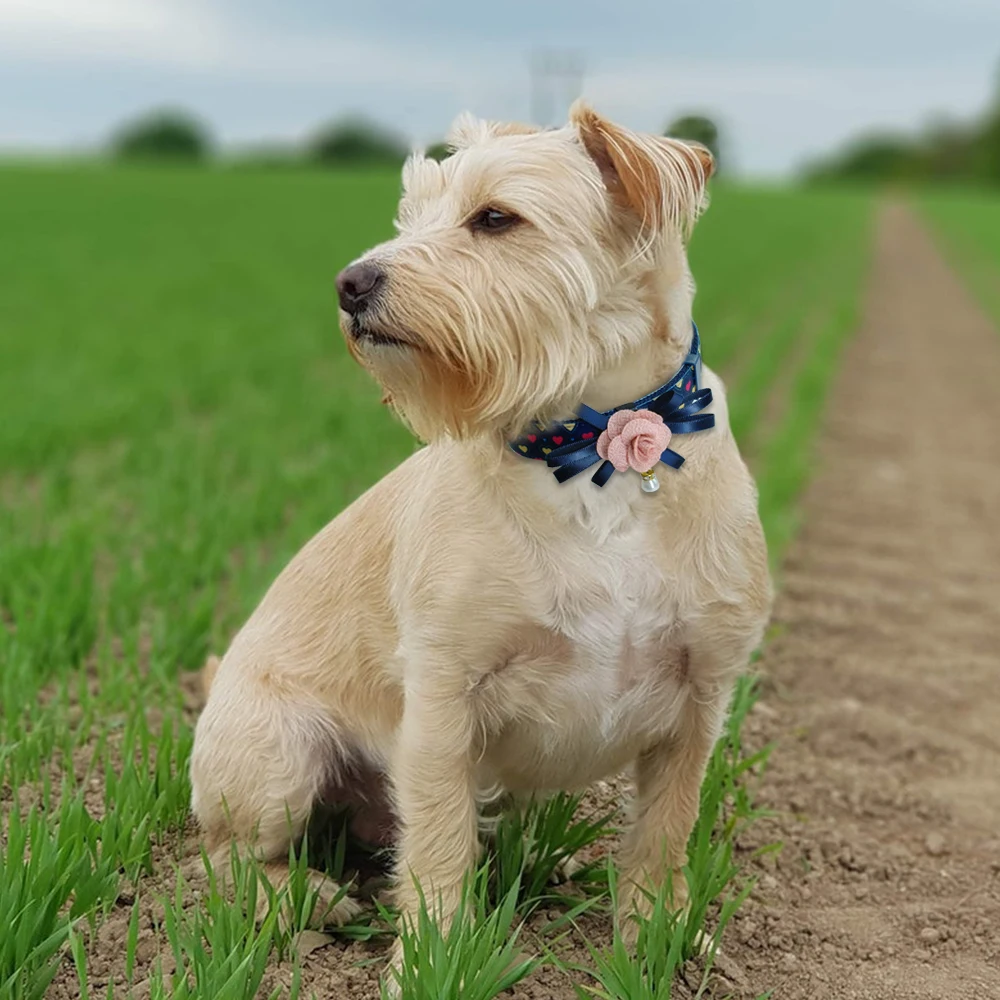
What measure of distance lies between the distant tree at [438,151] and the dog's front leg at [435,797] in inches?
45.8

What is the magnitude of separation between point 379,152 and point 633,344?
98.0m

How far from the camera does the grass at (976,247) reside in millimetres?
21848

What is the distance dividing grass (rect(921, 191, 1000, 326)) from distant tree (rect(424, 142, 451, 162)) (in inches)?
631

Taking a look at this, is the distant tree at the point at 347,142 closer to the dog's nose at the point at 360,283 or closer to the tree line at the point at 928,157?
the tree line at the point at 928,157

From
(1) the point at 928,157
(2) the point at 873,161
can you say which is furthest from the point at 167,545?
(2) the point at 873,161

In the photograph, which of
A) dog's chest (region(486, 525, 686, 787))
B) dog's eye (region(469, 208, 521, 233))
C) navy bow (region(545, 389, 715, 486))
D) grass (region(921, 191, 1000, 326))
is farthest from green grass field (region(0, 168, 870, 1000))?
grass (region(921, 191, 1000, 326))

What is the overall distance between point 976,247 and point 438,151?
32908 mm

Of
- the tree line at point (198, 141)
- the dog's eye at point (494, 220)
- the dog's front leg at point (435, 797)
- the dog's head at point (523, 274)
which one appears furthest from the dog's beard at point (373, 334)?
the tree line at point (198, 141)

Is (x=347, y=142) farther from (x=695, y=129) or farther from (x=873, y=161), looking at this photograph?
(x=695, y=129)

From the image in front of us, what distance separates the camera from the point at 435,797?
8.71ft

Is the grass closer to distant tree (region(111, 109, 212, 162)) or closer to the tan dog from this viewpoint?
the tan dog

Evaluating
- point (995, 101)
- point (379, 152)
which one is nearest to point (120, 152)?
point (379, 152)

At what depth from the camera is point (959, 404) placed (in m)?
11.2

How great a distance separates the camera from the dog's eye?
248cm
